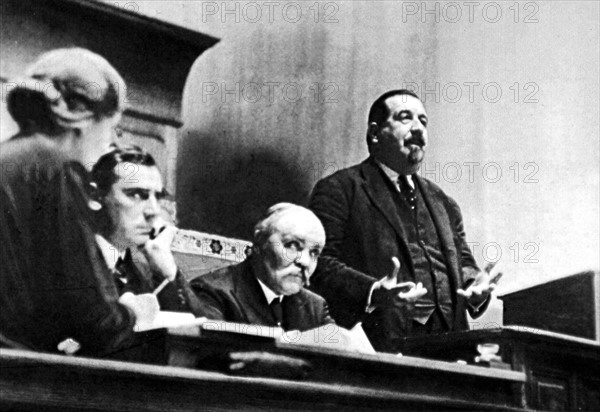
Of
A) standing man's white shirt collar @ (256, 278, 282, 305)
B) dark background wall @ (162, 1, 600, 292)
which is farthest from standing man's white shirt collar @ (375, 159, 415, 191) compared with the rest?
standing man's white shirt collar @ (256, 278, 282, 305)

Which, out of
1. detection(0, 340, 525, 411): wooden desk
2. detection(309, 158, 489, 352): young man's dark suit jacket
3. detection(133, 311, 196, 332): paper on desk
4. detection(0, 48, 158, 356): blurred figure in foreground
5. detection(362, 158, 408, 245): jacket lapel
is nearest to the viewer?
detection(0, 340, 525, 411): wooden desk

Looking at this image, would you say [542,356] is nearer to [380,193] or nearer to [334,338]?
[334,338]

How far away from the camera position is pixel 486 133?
23.7ft

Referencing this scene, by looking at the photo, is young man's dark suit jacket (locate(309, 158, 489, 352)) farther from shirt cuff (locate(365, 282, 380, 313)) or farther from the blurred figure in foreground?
the blurred figure in foreground

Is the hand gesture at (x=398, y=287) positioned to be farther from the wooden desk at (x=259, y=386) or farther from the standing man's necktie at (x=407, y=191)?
the wooden desk at (x=259, y=386)

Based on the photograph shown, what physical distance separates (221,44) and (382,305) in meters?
1.59

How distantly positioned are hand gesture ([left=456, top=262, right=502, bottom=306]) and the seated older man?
3.12 feet

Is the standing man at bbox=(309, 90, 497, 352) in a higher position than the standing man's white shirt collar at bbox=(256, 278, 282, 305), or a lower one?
higher

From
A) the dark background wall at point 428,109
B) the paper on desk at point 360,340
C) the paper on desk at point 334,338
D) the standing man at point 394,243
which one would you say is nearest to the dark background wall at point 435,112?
the dark background wall at point 428,109

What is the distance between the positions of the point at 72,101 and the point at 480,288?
254 centimetres

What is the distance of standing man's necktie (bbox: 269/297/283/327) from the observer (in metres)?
5.91

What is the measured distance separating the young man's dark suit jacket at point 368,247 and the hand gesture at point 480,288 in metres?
0.05

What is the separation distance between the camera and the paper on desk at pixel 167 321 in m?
5.34

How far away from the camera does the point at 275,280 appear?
596 cm
